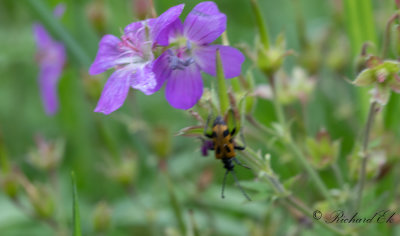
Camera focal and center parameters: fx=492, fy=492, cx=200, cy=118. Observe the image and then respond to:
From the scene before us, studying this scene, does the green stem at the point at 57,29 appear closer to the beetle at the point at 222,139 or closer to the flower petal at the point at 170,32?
the flower petal at the point at 170,32

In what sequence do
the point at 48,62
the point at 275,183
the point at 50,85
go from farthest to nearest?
the point at 48,62 < the point at 50,85 < the point at 275,183

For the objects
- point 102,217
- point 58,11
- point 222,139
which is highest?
point 58,11

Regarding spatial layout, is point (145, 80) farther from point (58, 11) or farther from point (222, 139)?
point (58, 11)

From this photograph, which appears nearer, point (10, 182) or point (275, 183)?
point (275, 183)

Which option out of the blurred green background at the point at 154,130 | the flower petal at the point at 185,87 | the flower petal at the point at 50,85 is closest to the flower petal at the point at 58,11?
the blurred green background at the point at 154,130

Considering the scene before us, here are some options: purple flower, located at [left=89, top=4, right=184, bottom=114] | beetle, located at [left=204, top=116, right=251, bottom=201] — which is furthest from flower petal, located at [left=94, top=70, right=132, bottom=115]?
beetle, located at [left=204, top=116, right=251, bottom=201]

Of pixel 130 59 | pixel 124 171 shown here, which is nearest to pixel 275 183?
pixel 130 59

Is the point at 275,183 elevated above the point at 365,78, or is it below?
below

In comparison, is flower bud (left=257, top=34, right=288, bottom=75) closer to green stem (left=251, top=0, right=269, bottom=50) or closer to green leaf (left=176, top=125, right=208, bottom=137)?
green stem (left=251, top=0, right=269, bottom=50)
